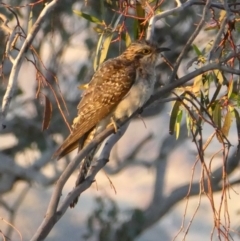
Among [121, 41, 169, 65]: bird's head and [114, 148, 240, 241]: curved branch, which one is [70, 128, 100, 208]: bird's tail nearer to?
[121, 41, 169, 65]: bird's head

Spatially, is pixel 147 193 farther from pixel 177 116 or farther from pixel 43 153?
pixel 177 116

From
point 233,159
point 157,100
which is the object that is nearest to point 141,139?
point 233,159

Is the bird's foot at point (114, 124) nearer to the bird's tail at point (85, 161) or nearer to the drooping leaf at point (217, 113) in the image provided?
the bird's tail at point (85, 161)

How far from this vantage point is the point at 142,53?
215cm

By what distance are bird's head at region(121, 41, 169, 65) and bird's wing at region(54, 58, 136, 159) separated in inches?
1.3

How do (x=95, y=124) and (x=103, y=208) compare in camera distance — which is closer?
(x=95, y=124)

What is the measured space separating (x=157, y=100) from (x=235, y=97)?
375 millimetres

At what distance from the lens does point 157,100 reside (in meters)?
1.66

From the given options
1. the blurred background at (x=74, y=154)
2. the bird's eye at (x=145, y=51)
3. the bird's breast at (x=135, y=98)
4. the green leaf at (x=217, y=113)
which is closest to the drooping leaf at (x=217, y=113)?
the green leaf at (x=217, y=113)

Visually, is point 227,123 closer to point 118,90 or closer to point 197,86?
point 197,86

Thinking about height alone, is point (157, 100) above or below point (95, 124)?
above

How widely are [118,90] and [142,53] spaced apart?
0.14 m

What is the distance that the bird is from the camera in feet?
6.63

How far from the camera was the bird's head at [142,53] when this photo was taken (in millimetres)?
2123
